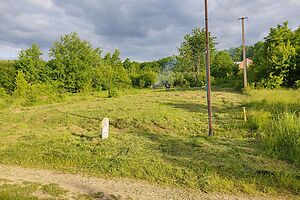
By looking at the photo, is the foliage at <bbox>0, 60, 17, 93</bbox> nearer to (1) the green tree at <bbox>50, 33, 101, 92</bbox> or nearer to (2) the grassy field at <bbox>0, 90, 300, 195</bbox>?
(1) the green tree at <bbox>50, 33, 101, 92</bbox>

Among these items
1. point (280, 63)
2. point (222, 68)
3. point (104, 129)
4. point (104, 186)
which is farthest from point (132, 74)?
point (104, 186)

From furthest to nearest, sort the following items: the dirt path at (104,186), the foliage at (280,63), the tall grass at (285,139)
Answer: the foliage at (280,63) → the tall grass at (285,139) → the dirt path at (104,186)

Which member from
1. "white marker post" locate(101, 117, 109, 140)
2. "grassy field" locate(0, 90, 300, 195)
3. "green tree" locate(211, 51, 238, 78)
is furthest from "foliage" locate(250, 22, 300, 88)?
"white marker post" locate(101, 117, 109, 140)

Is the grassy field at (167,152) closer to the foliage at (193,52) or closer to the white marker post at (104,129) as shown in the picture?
the white marker post at (104,129)

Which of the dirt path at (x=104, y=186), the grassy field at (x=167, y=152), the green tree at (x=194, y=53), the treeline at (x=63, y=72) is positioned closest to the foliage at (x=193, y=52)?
the green tree at (x=194, y=53)

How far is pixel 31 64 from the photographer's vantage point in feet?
113

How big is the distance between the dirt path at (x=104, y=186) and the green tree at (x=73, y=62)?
3110 centimetres

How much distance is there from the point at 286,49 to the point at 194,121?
1563cm

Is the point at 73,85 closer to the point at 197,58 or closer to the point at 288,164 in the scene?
the point at 197,58

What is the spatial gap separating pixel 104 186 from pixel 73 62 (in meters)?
36.9

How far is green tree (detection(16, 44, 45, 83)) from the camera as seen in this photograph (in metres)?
34.1

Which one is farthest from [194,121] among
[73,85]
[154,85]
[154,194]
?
[154,85]

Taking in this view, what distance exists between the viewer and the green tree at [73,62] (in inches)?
1458

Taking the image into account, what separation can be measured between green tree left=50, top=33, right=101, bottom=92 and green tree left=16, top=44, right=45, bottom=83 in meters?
1.94
